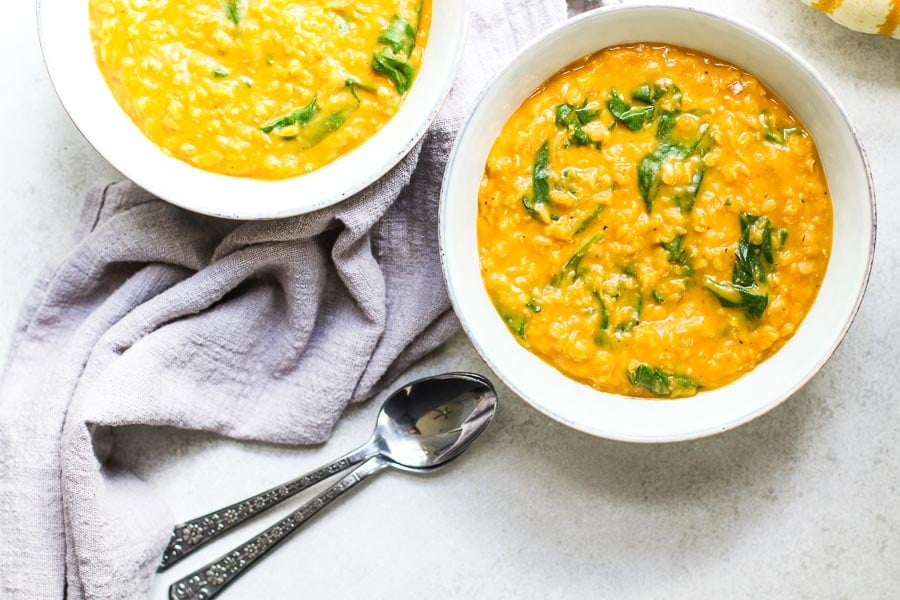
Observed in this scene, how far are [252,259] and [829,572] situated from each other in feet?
7.81

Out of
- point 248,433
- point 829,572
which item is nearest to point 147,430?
point 248,433

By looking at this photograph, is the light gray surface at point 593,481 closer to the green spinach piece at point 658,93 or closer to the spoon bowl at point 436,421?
the spoon bowl at point 436,421

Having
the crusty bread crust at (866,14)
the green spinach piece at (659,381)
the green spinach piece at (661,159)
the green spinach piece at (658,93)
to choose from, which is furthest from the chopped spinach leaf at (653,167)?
the crusty bread crust at (866,14)

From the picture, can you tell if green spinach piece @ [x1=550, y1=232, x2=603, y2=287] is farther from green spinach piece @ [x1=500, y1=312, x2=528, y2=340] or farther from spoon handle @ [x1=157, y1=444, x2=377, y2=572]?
spoon handle @ [x1=157, y1=444, x2=377, y2=572]

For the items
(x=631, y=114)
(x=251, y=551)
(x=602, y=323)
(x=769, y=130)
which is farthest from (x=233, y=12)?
(x=251, y=551)

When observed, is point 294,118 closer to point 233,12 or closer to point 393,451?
point 233,12

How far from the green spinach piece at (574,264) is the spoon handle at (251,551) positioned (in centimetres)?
97

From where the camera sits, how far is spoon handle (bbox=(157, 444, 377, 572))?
123 inches

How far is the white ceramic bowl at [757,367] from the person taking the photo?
259cm

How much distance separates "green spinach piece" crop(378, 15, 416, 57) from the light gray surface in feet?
3.52

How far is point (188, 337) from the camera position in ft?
10.2

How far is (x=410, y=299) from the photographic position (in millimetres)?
3158

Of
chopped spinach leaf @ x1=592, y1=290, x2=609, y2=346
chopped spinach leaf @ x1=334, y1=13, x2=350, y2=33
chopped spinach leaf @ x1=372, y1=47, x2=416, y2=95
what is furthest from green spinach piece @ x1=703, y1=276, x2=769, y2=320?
chopped spinach leaf @ x1=334, y1=13, x2=350, y2=33

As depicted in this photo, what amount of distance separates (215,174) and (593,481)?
5.69 feet
